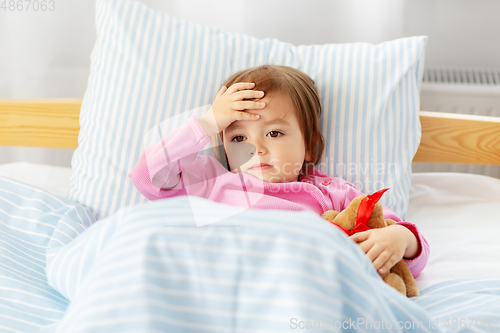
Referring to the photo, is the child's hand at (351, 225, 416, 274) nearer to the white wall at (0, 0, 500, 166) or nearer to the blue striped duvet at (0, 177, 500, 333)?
the blue striped duvet at (0, 177, 500, 333)

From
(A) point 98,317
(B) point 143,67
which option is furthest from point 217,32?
(A) point 98,317

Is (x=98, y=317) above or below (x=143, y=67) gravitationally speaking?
below

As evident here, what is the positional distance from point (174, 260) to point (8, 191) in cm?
62

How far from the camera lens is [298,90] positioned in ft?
2.90

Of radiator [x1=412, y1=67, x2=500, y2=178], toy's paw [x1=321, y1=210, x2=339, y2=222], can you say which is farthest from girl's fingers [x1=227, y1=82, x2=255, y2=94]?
radiator [x1=412, y1=67, x2=500, y2=178]

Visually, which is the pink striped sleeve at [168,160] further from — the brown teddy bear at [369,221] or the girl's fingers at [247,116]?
the brown teddy bear at [369,221]

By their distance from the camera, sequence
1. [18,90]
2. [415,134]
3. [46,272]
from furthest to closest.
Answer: [18,90] → [415,134] → [46,272]

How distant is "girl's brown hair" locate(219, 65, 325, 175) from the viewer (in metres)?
0.88

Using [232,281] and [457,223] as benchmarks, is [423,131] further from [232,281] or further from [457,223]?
[232,281]

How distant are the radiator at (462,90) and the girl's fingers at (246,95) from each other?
0.67 m

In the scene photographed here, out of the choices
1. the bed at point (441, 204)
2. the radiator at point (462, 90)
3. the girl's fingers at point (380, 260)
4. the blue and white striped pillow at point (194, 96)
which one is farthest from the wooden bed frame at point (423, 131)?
the girl's fingers at point (380, 260)

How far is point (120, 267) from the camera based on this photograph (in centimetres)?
47

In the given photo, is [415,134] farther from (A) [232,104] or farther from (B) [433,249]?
(A) [232,104]
